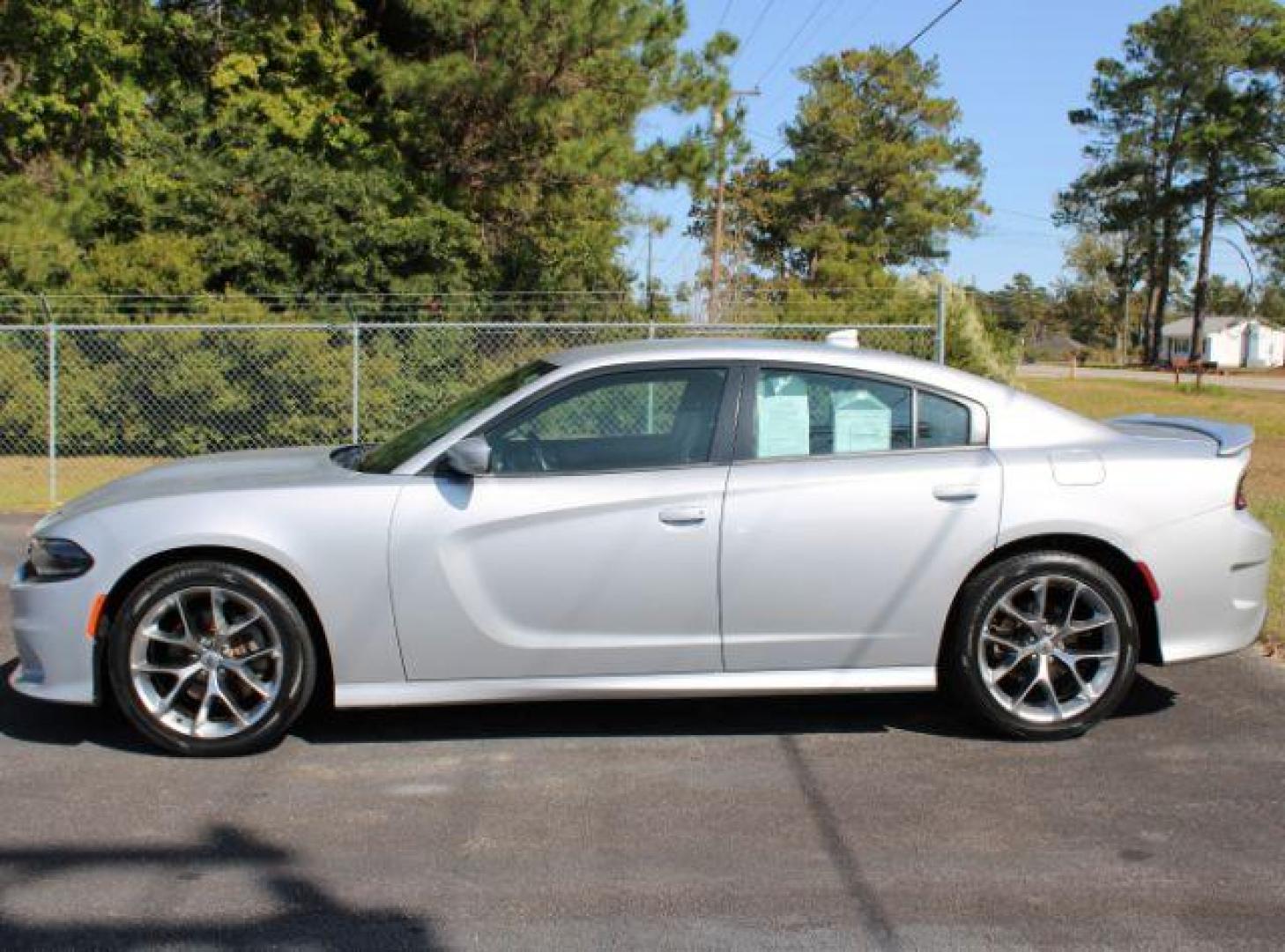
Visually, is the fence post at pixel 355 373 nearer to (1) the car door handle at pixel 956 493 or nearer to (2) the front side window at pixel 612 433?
(2) the front side window at pixel 612 433

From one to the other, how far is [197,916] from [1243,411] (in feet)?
101

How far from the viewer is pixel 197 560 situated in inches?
197

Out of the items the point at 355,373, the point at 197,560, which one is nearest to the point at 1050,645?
the point at 197,560

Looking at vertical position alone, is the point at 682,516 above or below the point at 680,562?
above

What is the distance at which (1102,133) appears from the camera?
2699 inches

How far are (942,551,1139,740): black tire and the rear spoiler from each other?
0.80 meters

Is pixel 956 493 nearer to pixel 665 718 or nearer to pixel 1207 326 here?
pixel 665 718

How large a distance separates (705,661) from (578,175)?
14.1 meters

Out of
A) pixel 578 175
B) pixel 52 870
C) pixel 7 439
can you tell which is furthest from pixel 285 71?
pixel 52 870

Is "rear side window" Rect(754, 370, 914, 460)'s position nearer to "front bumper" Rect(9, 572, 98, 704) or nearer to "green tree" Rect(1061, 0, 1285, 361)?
"front bumper" Rect(9, 572, 98, 704)

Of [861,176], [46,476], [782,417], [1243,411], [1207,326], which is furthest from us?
[1207,326]

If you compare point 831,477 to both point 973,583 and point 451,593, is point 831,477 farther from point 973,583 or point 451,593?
point 451,593

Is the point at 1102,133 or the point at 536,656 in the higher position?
the point at 1102,133

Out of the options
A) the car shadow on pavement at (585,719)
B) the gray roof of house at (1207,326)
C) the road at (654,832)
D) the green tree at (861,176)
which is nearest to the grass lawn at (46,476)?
the car shadow on pavement at (585,719)
